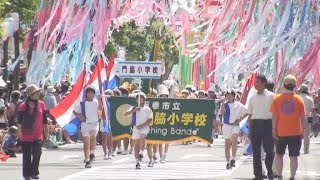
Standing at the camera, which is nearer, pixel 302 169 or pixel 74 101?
pixel 302 169

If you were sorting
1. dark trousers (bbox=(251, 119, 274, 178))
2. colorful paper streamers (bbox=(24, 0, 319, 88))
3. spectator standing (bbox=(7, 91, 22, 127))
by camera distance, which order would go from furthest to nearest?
Result: spectator standing (bbox=(7, 91, 22, 127)) → dark trousers (bbox=(251, 119, 274, 178)) → colorful paper streamers (bbox=(24, 0, 319, 88))

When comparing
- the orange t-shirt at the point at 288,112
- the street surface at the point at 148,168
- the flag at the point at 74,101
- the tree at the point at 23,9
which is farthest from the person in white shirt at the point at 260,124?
the tree at the point at 23,9

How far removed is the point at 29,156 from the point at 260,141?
11.7 feet

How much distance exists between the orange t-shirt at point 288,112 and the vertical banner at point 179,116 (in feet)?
24.2

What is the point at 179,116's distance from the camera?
2228 centimetres

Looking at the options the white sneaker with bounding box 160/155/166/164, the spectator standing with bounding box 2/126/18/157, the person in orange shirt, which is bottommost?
the white sneaker with bounding box 160/155/166/164

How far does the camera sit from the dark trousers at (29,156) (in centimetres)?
1534

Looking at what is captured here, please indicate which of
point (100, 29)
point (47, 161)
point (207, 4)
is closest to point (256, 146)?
point (207, 4)

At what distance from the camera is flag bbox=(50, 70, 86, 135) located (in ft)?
72.8

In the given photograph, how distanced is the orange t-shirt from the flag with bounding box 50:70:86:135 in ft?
27.0

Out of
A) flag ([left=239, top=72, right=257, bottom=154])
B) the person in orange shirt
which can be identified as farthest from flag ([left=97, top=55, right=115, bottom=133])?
the person in orange shirt

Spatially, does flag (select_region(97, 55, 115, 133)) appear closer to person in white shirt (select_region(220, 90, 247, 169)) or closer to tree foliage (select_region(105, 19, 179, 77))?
person in white shirt (select_region(220, 90, 247, 169))

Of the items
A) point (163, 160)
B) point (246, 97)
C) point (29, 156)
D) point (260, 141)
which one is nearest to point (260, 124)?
point (260, 141)

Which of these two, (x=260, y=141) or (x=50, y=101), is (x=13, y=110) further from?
(x=260, y=141)
